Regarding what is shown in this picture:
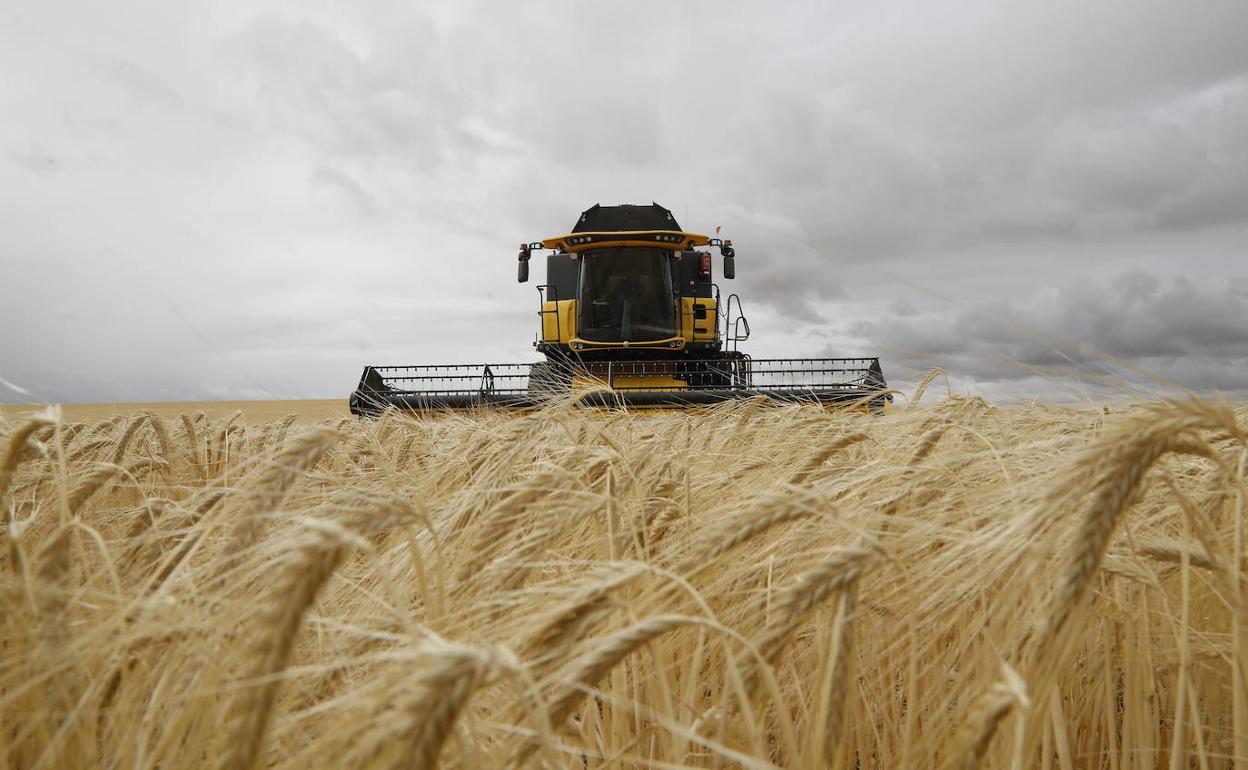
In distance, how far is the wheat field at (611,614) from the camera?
2.28 ft

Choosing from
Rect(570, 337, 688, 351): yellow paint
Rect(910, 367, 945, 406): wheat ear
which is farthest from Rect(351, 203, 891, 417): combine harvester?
Rect(910, 367, 945, 406): wheat ear

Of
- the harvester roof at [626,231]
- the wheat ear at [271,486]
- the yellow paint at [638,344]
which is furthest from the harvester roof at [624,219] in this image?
the wheat ear at [271,486]

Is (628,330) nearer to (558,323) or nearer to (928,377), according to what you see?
(558,323)

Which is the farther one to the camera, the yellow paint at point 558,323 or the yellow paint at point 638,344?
the yellow paint at point 558,323

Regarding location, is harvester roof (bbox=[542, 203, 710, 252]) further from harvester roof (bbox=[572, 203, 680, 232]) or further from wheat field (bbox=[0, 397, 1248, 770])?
wheat field (bbox=[0, 397, 1248, 770])

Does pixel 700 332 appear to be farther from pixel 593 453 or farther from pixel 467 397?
pixel 593 453

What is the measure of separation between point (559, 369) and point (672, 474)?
24.3ft

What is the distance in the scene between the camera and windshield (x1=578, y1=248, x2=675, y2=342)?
9.06m

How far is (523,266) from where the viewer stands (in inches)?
379

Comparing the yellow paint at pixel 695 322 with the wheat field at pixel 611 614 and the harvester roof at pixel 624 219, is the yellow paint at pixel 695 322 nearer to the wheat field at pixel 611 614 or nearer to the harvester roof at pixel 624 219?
the harvester roof at pixel 624 219

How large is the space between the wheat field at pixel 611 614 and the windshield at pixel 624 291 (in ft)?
23.9

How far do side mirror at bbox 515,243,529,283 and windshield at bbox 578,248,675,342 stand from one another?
86 cm

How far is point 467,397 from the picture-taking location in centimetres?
788

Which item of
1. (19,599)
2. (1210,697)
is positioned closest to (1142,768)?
(1210,697)
